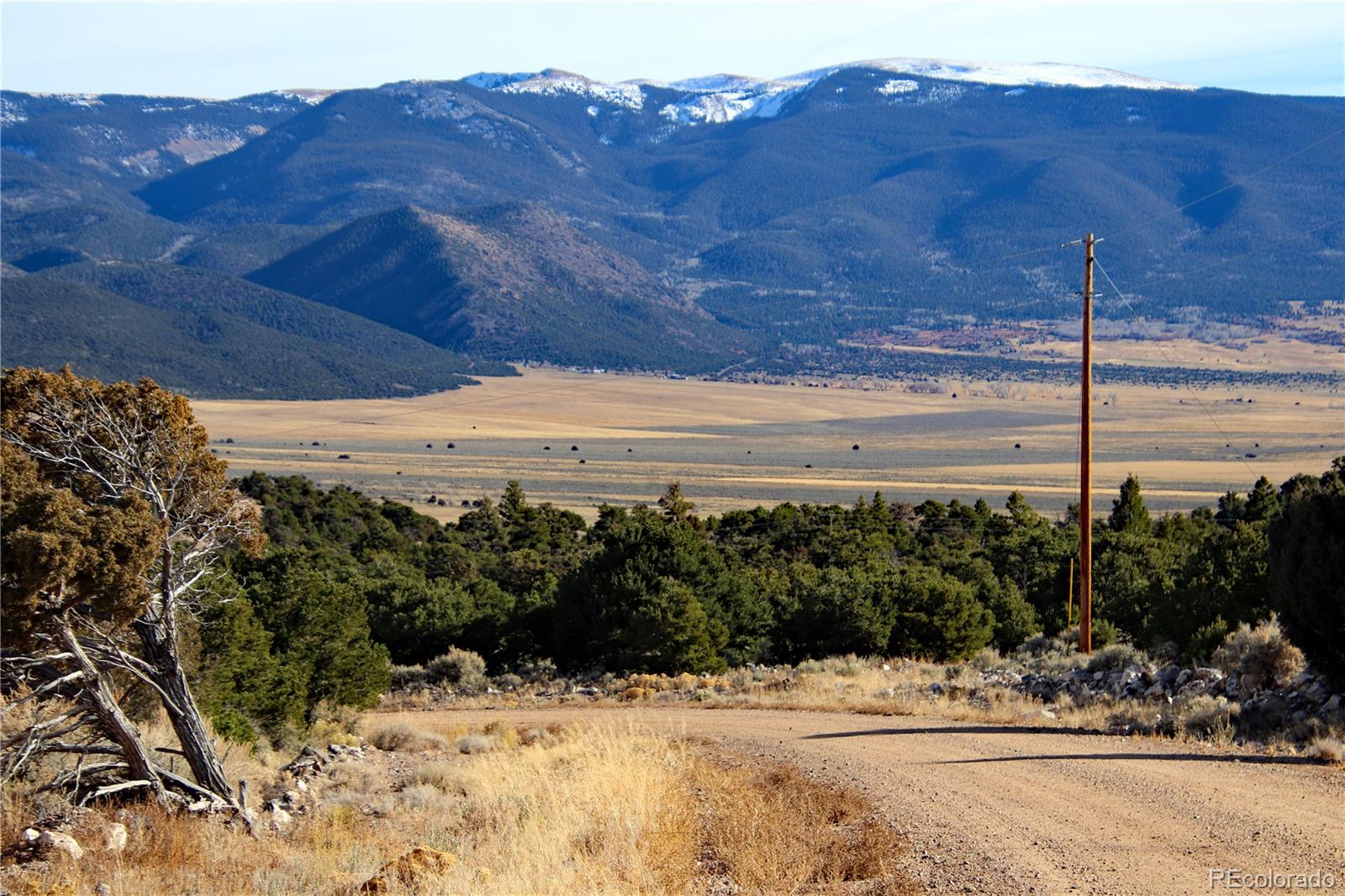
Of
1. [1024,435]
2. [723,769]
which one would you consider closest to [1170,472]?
[1024,435]

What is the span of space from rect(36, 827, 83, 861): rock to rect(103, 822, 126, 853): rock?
0.18 m

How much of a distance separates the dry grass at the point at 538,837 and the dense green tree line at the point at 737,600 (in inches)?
213

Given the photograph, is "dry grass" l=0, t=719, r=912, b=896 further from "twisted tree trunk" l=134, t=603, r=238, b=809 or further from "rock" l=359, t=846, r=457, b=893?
"twisted tree trunk" l=134, t=603, r=238, b=809

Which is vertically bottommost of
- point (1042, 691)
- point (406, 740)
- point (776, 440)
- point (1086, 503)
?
point (406, 740)

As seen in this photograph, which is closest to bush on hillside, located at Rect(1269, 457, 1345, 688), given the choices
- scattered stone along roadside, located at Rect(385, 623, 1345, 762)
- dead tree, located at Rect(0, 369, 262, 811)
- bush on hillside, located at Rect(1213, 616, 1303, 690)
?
scattered stone along roadside, located at Rect(385, 623, 1345, 762)

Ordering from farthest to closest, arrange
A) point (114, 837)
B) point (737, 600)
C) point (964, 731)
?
point (737, 600) → point (964, 731) → point (114, 837)

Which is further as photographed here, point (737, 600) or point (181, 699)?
point (737, 600)

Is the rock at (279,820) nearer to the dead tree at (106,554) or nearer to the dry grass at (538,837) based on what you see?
the dry grass at (538,837)

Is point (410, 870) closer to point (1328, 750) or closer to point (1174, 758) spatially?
point (1174, 758)

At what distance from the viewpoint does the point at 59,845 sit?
9.10 metres

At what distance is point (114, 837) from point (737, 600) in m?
19.4

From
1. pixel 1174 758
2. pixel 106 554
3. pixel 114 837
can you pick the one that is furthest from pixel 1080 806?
pixel 106 554

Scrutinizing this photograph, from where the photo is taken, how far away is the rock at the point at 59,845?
9031 millimetres

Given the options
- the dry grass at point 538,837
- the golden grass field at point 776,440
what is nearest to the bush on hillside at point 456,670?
Result: the dry grass at point 538,837
